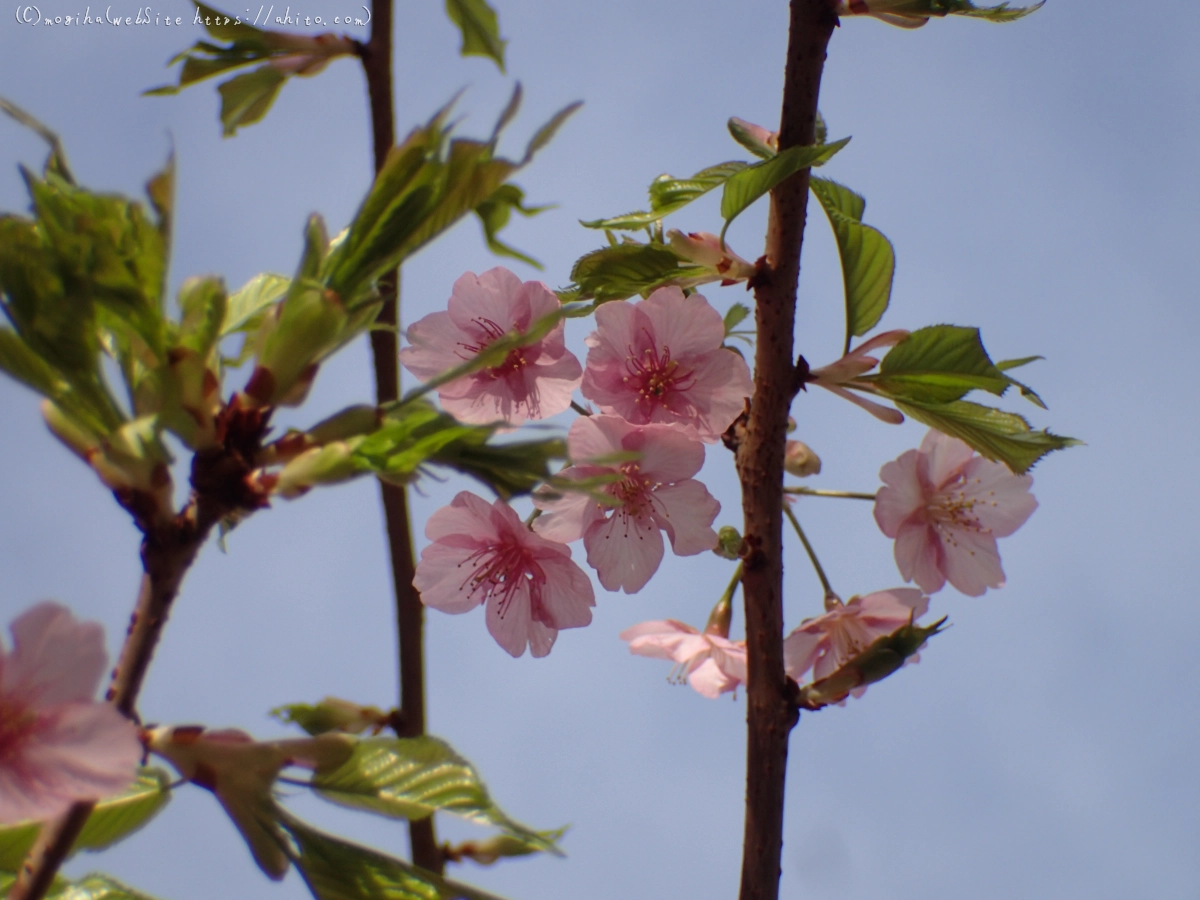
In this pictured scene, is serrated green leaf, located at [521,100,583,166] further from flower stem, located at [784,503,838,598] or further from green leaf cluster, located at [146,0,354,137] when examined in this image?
flower stem, located at [784,503,838,598]

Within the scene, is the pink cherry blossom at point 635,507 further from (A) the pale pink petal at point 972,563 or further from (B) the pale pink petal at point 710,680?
(A) the pale pink petal at point 972,563

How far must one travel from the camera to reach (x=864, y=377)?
118cm

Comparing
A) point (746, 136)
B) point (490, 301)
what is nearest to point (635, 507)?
point (490, 301)

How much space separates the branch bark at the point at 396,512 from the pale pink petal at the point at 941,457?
0.89 meters

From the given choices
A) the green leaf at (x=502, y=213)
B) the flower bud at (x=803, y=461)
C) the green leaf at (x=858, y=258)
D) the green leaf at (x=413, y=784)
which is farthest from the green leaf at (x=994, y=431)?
the green leaf at (x=413, y=784)

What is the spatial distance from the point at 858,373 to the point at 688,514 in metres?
0.27

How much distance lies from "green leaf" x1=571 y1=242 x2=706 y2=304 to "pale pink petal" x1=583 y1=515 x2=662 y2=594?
289mm

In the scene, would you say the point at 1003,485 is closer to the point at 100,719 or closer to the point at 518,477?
the point at 518,477

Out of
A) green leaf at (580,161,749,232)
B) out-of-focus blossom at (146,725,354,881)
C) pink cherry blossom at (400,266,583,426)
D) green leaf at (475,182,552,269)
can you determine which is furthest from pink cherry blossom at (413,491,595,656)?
out-of-focus blossom at (146,725,354,881)

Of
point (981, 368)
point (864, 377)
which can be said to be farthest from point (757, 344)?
point (981, 368)

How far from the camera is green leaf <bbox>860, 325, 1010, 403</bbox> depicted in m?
1.14

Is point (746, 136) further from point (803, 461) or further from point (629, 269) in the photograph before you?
point (803, 461)

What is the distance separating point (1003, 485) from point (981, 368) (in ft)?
1.43

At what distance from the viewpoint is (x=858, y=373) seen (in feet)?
3.81
